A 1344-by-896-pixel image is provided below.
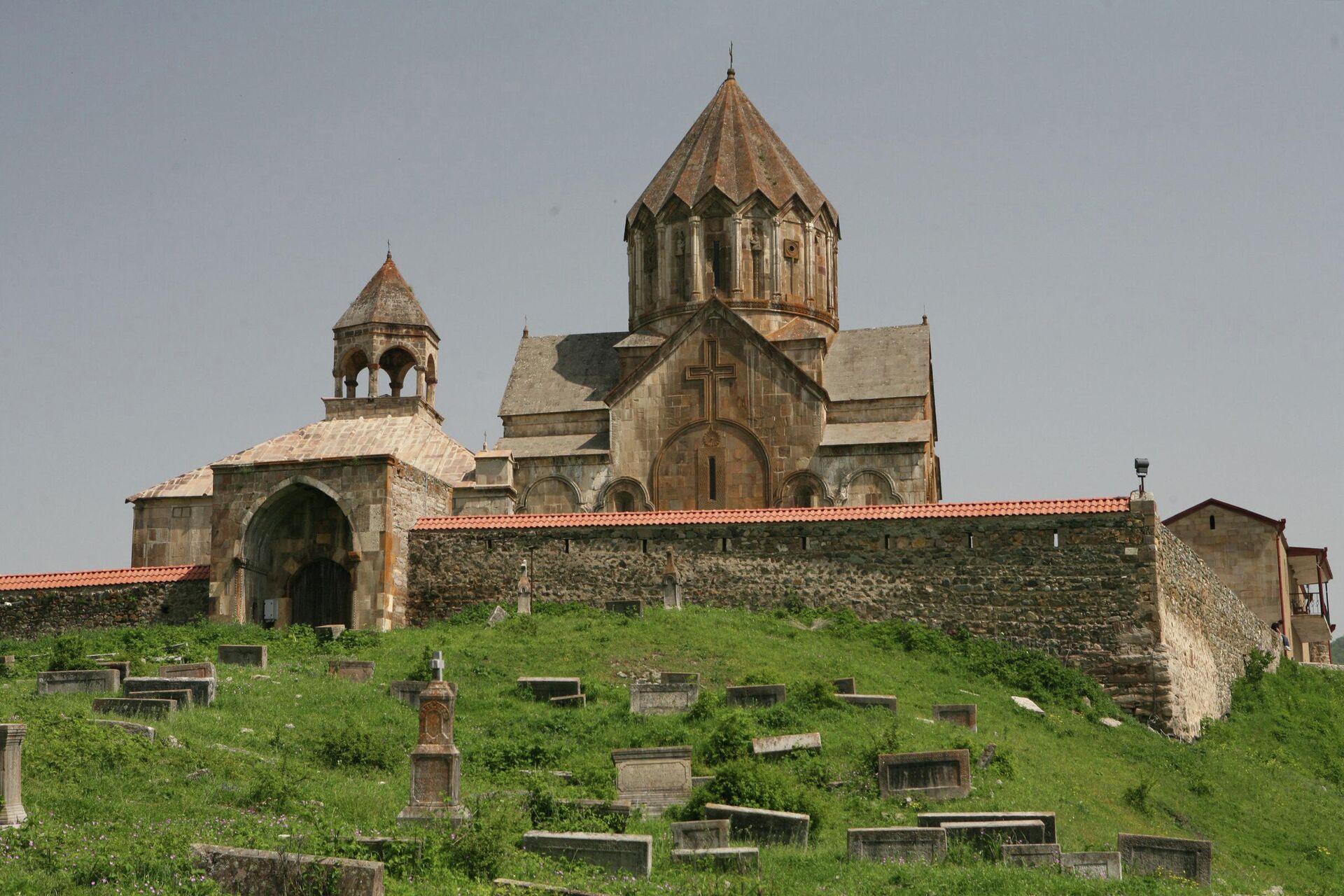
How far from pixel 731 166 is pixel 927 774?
18.3m

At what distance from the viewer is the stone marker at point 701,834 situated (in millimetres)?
11398

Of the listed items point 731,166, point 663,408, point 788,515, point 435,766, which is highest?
point 731,166

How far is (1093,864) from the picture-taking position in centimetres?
1136

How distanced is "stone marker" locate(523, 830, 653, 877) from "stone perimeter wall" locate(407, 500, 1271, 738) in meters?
11.1

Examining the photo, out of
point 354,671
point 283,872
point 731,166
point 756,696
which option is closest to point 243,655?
point 354,671

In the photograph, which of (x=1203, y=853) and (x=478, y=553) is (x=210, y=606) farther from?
(x=1203, y=853)

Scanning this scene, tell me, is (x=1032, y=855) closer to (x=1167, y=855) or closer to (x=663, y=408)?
(x=1167, y=855)

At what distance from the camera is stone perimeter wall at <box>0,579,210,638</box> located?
2320 centimetres

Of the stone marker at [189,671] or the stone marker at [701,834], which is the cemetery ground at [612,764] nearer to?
the stone marker at [701,834]

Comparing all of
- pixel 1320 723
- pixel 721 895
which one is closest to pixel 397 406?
pixel 1320 723

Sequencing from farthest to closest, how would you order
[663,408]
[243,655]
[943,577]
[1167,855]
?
[663,408] < [943,577] < [243,655] < [1167,855]

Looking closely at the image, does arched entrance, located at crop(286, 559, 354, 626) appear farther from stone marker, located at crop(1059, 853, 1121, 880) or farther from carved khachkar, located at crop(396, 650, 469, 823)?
stone marker, located at crop(1059, 853, 1121, 880)

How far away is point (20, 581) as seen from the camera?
928 inches

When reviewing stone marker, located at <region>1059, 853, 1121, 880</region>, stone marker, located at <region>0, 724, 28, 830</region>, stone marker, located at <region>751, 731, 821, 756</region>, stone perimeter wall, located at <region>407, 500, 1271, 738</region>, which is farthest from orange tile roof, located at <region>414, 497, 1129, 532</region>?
stone marker, located at <region>0, 724, 28, 830</region>
